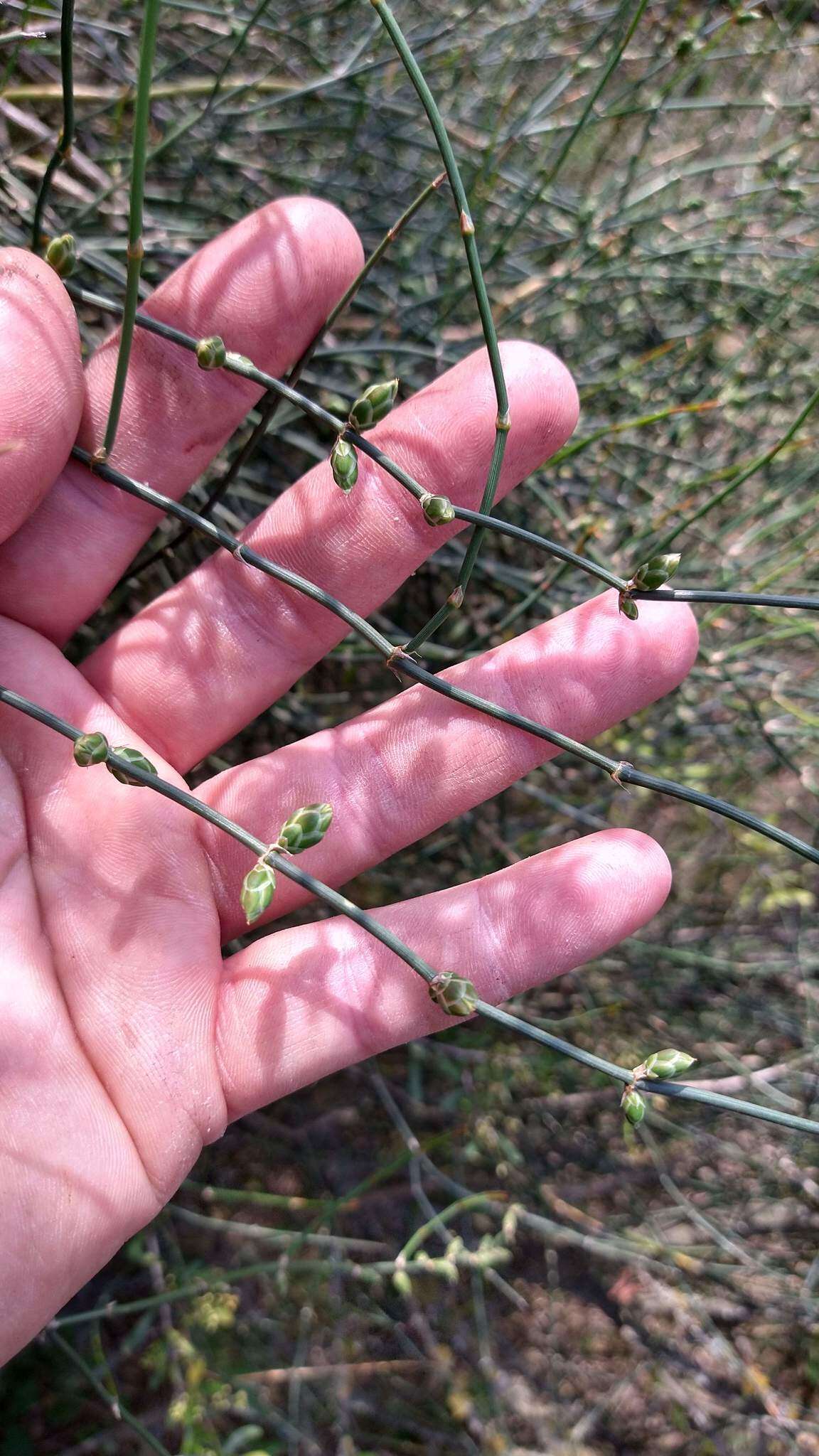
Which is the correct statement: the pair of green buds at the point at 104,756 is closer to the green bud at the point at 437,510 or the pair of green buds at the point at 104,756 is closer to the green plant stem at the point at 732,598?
the green bud at the point at 437,510

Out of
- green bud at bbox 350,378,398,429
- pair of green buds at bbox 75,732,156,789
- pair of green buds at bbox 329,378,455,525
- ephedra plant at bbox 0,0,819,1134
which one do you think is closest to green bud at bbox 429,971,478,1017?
ephedra plant at bbox 0,0,819,1134

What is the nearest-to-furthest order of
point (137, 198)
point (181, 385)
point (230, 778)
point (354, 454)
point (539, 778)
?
point (137, 198) < point (354, 454) < point (181, 385) < point (230, 778) < point (539, 778)

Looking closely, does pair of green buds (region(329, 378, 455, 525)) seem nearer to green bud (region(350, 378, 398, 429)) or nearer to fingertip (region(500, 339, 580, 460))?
green bud (region(350, 378, 398, 429))

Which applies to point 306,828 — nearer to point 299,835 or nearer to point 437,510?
point 299,835

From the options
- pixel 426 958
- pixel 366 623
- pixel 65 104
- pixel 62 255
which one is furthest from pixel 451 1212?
pixel 65 104

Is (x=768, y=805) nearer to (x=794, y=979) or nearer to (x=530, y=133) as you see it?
(x=794, y=979)

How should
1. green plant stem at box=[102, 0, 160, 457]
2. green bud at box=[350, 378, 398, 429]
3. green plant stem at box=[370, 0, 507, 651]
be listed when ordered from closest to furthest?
green plant stem at box=[102, 0, 160, 457] → green plant stem at box=[370, 0, 507, 651] → green bud at box=[350, 378, 398, 429]

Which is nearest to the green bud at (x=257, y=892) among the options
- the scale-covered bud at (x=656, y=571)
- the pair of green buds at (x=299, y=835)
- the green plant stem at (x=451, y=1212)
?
the pair of green buds at (x=299, y=835)
